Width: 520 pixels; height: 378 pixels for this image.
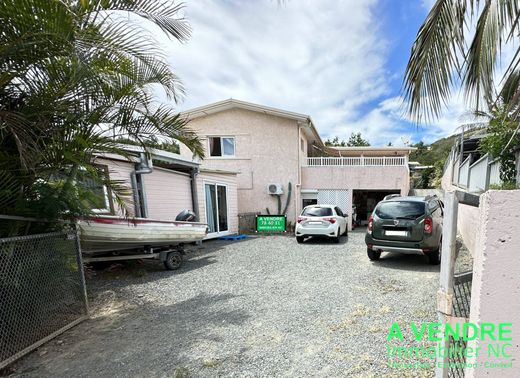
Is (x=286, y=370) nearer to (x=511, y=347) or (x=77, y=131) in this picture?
(x=511, y=347)

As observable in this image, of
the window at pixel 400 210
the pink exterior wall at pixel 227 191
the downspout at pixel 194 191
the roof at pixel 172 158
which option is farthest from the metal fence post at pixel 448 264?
the pink exterior wall at pixel 227 191

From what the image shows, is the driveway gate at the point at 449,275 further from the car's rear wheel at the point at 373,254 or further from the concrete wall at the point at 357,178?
the concrete wall at the point at 357,178

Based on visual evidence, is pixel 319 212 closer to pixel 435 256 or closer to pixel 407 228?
pixel 407 228

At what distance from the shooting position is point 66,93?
3.31 meters

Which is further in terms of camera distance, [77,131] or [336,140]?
[336,140]

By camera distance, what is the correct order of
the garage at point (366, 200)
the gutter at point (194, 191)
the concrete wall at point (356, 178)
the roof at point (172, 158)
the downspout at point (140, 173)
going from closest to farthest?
the downspout at point (140, 173)
the roof at point (172, 158)
the gutter at point (194, 191)
the concrete wall at point (356, 178)
the garage at point (366, 200)

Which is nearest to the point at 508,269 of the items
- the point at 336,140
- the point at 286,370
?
the point at 286,370

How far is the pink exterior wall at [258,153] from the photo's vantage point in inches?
559

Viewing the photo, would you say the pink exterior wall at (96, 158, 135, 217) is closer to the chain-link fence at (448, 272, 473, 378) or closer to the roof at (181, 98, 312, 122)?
the roof at (181, 98, 312, 122)

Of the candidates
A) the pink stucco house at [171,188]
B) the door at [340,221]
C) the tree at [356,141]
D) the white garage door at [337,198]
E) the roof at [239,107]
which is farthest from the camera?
the tree at [356,141]

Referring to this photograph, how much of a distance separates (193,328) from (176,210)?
6284mm

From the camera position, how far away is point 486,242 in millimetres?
1330

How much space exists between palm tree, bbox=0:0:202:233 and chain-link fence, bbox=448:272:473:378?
3854mm

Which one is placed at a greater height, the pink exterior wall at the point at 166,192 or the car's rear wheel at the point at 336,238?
the pink exterior wall at the point at 166,192
